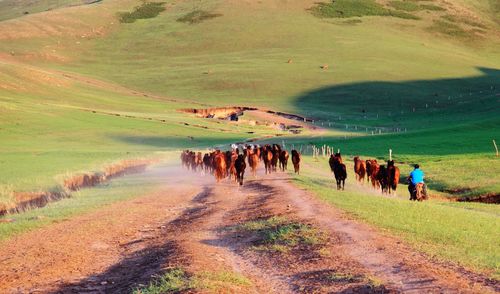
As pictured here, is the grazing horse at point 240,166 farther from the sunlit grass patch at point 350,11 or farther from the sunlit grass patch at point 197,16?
the sunlit grass patch at point 350,11

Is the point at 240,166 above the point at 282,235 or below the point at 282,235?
above

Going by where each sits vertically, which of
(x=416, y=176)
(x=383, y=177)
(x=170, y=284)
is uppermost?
(x=416, y=176)

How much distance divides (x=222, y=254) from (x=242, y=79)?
4504 inches

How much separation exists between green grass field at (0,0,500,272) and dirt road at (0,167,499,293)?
1.26 metres

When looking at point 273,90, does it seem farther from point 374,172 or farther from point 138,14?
point 374,172

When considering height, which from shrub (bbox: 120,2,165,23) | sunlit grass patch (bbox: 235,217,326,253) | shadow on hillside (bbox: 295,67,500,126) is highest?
shrub (bbox: 120,2,165,23)

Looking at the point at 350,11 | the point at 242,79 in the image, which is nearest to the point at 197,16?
the point at 350,11

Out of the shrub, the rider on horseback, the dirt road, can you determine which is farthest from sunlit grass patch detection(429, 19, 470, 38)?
the dirt road

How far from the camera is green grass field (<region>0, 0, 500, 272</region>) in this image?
1494 inches

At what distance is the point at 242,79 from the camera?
131 metres

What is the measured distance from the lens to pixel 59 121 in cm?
7719

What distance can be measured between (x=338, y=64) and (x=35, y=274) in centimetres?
12793

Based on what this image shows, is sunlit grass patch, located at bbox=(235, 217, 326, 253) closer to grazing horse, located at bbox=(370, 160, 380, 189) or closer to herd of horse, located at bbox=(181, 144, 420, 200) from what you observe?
herd of horse, located at bbox=(181, 144, 420, 200)

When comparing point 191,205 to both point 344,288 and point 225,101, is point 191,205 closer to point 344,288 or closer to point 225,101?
point 344,288
